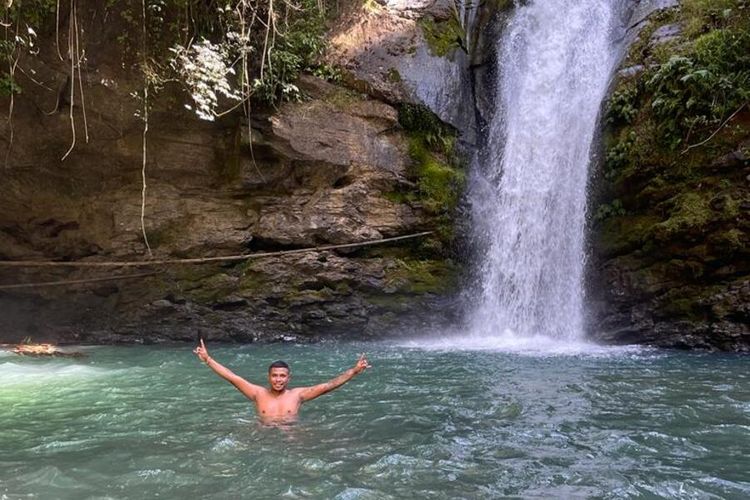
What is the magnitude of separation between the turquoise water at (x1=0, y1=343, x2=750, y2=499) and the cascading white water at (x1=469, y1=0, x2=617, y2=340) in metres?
3.05

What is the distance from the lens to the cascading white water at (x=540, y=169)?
10.9 m

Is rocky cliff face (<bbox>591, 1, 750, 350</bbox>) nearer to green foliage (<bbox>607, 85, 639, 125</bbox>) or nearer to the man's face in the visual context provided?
green foliage (<bbox>607, 85, 639, 125</bbox>)

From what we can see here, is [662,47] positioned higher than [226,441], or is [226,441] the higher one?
[662,47]

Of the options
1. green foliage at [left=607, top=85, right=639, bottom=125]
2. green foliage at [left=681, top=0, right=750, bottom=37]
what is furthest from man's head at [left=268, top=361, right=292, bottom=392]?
green foliage at [left=681, top=0, right=750, bottom=37]

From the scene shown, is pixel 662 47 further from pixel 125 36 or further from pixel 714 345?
pixel 125 36

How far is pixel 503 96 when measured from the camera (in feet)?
42.6

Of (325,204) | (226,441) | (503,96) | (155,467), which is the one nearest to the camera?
(155,467)

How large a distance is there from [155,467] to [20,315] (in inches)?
397

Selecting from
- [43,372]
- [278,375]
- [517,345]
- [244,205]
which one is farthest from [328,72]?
[278,375]

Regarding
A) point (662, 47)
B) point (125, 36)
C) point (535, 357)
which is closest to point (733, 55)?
point (662, 47)

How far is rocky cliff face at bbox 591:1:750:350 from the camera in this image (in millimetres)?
9016

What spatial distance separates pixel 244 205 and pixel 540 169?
19.3ft

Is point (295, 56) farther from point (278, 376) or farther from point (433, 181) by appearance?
point (278, 376)

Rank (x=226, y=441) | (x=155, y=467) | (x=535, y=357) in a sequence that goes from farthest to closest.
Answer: (x=535, y=357) < (x=226, y=441) < (x=155, y=467)
